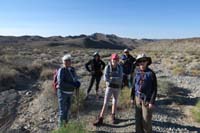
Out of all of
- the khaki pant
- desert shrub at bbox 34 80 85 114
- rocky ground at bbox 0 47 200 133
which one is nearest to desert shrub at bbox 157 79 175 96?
rocky ground at bbox 0 47 200 133

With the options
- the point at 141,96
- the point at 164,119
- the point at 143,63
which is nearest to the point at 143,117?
the point at 141,96

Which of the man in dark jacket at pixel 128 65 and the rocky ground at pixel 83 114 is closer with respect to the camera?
the rocky ground at pixel 83 114

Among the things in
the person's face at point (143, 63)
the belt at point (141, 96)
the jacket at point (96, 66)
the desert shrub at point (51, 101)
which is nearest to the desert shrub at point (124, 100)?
the jacket at point (96, 66)

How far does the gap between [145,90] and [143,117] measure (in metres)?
0.63

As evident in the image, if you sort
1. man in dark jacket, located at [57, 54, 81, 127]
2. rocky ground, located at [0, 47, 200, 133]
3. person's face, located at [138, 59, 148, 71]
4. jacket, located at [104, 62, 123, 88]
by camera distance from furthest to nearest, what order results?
rocky ground, located at [0, 47, 200, 133] → jacket, located at [104, 62, 123, 88] → man in dark jacket, located at [57, 54, 81, 127] → person's face, located at [138, 59, 148, 71]

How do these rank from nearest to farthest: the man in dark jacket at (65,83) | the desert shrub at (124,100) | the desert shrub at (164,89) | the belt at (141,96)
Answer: the belt at (141,96), the man in dark jacket at (65,83), the desert shrub at (124,100), the desert shrub at (164,89)

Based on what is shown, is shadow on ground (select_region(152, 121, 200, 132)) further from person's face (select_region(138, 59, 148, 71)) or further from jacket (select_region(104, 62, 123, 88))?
person's face (select_region(138, 59, 148, 71))

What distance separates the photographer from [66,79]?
8.10m

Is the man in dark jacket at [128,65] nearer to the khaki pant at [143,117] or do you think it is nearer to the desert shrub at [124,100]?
the desert shrub at [124,100]

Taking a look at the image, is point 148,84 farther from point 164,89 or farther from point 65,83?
point 164,89

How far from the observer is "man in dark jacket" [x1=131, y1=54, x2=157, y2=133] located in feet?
24.3

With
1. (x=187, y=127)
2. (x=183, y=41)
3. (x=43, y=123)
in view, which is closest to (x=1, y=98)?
(x=43, y=123)

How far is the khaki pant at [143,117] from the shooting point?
7602 mm

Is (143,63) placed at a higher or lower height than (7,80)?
higher
